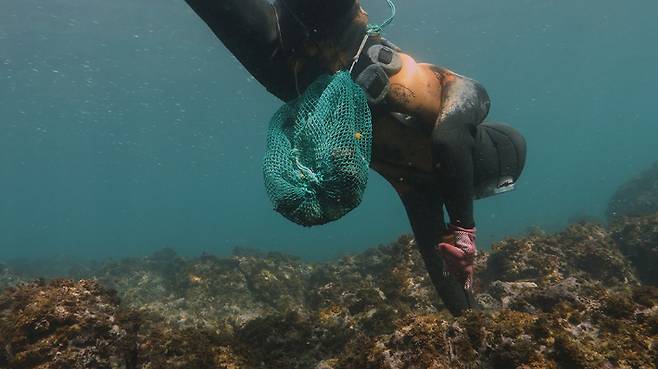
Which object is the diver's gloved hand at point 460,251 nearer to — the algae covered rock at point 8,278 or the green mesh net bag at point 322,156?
the green mesh net bag at point 322,156

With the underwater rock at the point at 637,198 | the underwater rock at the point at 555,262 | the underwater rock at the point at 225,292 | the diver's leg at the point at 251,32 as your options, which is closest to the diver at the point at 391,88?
the diver's leg at the point at 251,32

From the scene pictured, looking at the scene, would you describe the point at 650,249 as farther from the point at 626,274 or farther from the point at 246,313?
the point at 246,313

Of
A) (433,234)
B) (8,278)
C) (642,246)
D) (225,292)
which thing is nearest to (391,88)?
(433,234)

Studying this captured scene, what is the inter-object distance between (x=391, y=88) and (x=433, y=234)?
172 cm

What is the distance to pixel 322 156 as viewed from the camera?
7.75 feet

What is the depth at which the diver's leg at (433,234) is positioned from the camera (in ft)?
13.1

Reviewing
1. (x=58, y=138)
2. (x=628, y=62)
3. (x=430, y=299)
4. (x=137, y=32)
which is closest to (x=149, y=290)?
(x=430, y=299)

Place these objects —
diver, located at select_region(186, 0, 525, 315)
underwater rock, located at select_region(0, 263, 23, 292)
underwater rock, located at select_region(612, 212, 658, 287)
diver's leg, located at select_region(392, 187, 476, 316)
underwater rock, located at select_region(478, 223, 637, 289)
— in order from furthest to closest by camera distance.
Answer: underwater rock, located at select_region(0, 263, 23, 292)
underwater rock, located at select_region(612, 212, 658, 287)
underwater rock, located at select_region(478, 223, 637, 289)
diver's leg, located at select_region(392, 187, 476, 316)
diver, located at select_region(186, 0, 525, 315)

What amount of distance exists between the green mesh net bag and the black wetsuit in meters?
0.26

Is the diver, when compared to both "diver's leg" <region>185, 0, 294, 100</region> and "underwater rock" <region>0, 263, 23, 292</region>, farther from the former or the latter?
"underwater rock" <region>0, 263, 23, 292</region>

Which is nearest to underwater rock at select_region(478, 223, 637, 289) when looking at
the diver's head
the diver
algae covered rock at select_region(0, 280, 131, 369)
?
the diver's head

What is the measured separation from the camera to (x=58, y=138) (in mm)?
78875

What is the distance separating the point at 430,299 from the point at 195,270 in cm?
801

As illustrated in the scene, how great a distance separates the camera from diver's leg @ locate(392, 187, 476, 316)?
4004 mm
